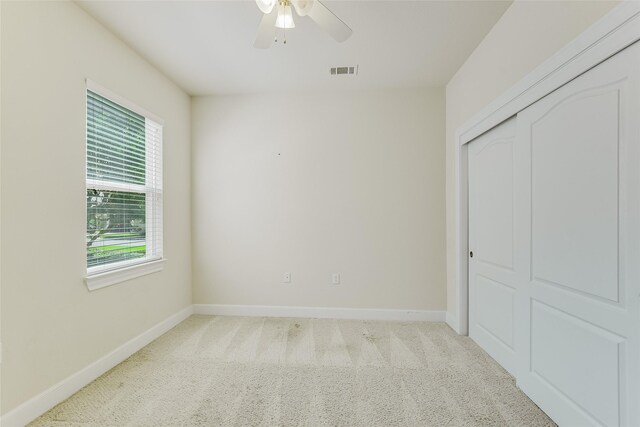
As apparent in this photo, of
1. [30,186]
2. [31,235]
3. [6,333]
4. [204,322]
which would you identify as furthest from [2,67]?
[204,322]

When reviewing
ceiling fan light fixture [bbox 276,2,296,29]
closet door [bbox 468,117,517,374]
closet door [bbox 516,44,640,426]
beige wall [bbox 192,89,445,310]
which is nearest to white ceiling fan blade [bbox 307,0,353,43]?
ceiling fan light fixture [bbox 276,2,296,29]

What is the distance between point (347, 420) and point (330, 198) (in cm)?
227

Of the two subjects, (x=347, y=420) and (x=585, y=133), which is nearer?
(x=585, y=133)

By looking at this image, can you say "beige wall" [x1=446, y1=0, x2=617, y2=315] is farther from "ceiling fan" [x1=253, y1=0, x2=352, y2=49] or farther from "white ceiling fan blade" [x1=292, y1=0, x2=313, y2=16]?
"white ceiling fan blade" [x1=292, y1=0, x2=313, y2=16]

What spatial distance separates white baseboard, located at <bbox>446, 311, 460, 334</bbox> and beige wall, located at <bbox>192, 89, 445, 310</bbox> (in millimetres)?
180

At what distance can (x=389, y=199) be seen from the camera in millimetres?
3416

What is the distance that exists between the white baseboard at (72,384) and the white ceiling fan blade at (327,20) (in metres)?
2.87

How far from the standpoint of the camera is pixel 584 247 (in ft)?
4.89

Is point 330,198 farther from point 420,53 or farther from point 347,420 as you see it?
point 347,420

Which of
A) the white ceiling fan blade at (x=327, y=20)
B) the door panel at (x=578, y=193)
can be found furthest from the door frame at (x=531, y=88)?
the white ceiling fan blade at (x=327, y=20)

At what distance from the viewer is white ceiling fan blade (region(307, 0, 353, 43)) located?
1627 mm

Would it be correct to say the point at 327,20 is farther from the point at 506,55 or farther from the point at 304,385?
the point at 304,385

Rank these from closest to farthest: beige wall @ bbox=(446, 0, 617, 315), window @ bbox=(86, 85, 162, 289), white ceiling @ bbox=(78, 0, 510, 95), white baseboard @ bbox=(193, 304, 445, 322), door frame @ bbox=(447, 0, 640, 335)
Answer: door frame @ bbox=(447, 0, 640, 335) < beige wall @ bbox=(446, 0, 617, 315) < white ceiling @ bbox=(78, 0, 510, 95) < window @ bbox=(86, 85, 162, 289) < white baseboard @ bbox=(193, 304, 445, 322)

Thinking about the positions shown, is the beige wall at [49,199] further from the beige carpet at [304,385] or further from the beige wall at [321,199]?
the beige wall at [321,199]
